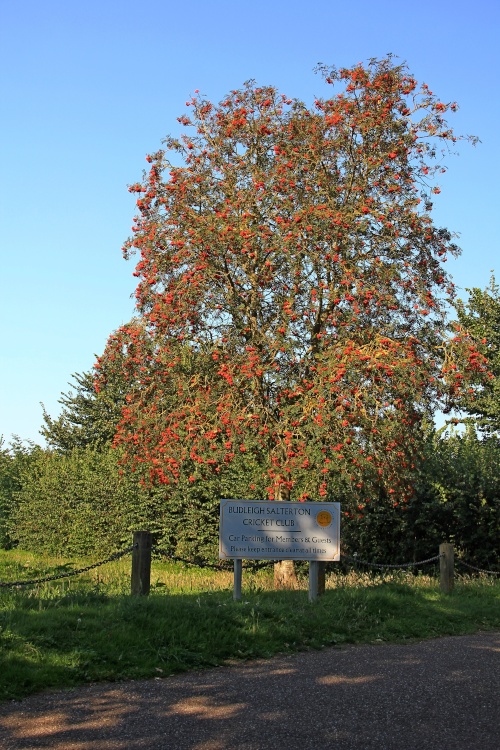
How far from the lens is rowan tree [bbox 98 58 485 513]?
42.8ft

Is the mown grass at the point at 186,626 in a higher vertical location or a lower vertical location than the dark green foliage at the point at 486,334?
lower

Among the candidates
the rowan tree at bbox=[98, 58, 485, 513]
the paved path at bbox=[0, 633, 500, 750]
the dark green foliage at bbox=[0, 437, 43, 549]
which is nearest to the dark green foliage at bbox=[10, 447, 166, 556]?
the dark green foliage at bbox=[0, 437, 43, 549]

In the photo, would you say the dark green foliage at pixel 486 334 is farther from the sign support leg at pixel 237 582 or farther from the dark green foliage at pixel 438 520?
the sign support leg at pixel 237 582

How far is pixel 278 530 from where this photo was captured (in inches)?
452

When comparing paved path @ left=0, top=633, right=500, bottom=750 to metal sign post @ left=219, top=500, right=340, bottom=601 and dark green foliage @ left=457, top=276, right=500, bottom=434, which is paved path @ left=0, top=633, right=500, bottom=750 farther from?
dark green foliage @ left=457, top=276, right=500, bottom=434

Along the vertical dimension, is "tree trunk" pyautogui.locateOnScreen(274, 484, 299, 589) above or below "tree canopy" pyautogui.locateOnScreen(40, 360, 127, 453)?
below

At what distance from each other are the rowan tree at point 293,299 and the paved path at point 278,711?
17.8 ft

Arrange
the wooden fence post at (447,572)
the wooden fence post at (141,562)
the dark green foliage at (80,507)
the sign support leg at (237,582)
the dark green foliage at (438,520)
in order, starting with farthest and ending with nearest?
the dark green foliage at (80,507)
the dark green foliage at (438,520)
the wooden fence post at (447,572)
the sign support leg at (237,582)
the wooden fence post at (141,562)

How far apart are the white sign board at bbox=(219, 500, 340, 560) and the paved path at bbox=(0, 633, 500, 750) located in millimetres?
3334

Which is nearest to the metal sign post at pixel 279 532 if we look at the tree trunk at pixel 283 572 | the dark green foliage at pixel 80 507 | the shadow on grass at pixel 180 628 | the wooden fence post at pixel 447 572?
the shadow on grass at pixel 180 628

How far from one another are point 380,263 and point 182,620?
7236 millimetres

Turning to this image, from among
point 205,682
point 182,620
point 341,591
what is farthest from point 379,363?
point 205,682

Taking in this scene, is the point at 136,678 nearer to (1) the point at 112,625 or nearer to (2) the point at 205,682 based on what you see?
(2) the point at 205,682

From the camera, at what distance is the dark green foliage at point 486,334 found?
3388 cm
